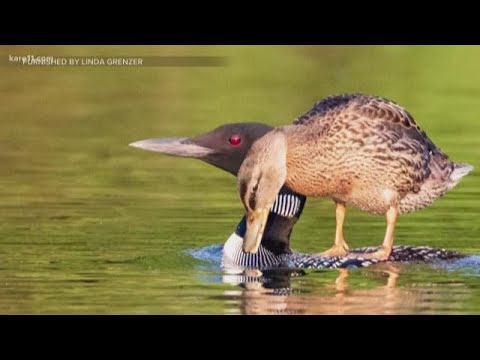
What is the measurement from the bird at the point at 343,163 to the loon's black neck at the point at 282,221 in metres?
0.43

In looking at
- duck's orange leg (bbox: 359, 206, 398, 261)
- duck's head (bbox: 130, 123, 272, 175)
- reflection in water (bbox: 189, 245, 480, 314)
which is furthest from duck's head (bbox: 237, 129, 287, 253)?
duck's orange leg (bbox: 359, 206, 398, 261)

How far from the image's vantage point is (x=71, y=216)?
1509 centimetres

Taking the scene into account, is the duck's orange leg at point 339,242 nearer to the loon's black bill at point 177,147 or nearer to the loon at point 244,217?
the loon at point 244,217

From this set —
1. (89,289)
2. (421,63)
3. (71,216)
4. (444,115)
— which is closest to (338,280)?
(89,289)

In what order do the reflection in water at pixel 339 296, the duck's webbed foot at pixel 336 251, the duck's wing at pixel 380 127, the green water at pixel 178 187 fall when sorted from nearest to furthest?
the reflection in water at pixel 339 296 → the green water at pixel 178 187 → the duck's wing at pixel 380 127 → the duck's webbed foot at pixel 336 251

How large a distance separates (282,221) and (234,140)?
2.50 feet

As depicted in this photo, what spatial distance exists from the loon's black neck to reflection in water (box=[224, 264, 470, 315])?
0.70 metres

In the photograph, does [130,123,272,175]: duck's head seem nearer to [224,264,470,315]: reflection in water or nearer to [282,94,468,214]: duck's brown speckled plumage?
[282,94,468,214]: duck's brown speckled plumage

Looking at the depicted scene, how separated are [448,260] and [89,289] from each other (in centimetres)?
288

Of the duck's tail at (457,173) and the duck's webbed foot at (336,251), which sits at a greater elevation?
the duck's tail at (457,173)

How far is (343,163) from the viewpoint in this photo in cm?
1340

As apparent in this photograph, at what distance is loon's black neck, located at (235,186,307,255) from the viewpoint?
45.8 ft

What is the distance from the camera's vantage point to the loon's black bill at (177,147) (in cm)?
1404

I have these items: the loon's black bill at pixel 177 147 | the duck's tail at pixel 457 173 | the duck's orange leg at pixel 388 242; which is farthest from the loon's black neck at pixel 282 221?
the duck's tail at pixel 457 173
